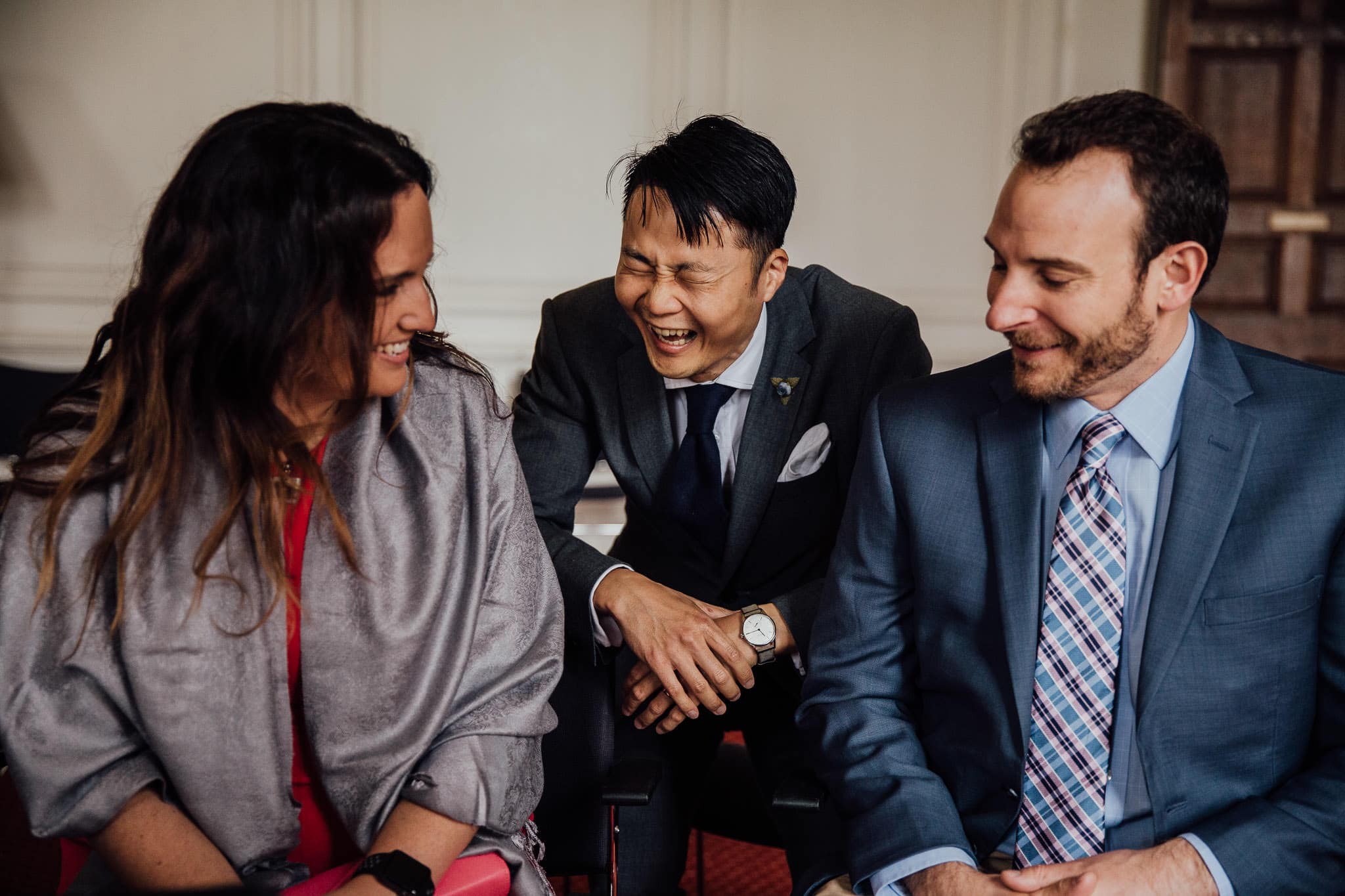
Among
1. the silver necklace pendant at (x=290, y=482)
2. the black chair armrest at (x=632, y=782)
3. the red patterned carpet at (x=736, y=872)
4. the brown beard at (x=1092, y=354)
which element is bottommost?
the red patterned carpet at (x=736, y=872)

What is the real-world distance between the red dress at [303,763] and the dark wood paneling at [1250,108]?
168 inches

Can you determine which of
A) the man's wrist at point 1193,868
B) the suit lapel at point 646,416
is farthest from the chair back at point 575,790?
the man's wrist at point 1193,868

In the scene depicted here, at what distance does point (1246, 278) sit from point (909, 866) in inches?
159

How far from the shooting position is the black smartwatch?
1.41m

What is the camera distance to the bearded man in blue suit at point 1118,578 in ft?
4.82

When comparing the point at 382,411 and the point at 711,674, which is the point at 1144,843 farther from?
the point at 382,411

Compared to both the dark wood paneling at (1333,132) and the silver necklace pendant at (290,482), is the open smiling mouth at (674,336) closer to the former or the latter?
the silver necklace pendant at (290,482)

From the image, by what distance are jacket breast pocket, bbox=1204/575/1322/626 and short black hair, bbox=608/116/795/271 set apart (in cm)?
99

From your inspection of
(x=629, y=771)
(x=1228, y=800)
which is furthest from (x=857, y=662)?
(x=1228, y=800)

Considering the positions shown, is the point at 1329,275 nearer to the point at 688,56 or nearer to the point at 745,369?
the point at 688,56

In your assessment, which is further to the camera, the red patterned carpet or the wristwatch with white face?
the red patterned carpet

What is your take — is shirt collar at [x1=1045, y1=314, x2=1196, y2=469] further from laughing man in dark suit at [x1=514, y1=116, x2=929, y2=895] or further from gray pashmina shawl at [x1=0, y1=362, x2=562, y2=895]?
gray pashmina shawl at [x1=0, y1=362, x2=562, y2=895]

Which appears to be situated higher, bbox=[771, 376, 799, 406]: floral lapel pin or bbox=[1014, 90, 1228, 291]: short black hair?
bbox=[1014, 90, 1228, 291]: short black hair

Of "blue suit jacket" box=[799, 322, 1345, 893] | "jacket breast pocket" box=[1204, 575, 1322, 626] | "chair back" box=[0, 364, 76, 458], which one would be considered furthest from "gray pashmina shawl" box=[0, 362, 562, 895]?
"chair back" box=[0, 364, 76, 458]
